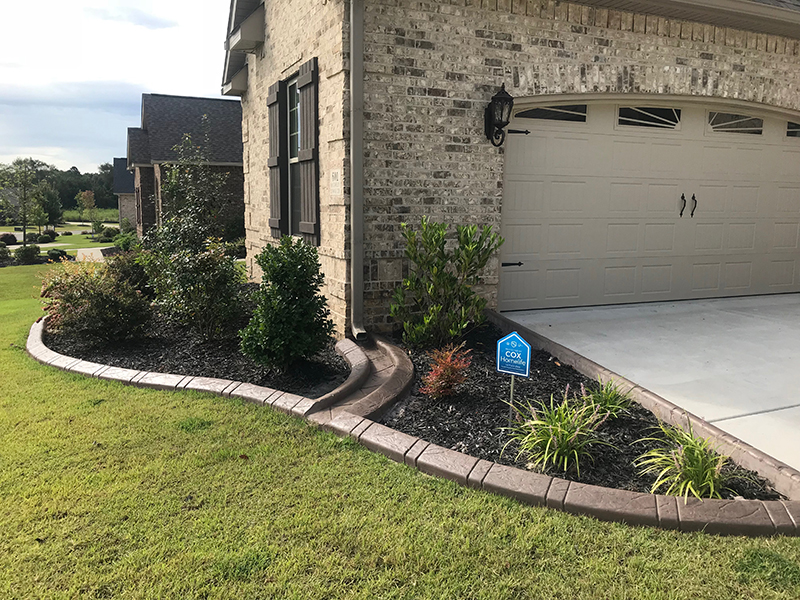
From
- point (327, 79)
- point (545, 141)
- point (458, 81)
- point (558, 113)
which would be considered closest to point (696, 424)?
point (458, 81)

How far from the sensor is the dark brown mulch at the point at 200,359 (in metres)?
4.96

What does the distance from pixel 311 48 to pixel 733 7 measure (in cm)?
475

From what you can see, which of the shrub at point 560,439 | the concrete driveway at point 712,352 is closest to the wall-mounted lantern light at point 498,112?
the concrete driveway at point 712,352

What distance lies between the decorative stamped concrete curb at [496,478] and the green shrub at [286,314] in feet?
1.13

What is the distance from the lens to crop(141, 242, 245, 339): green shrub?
5953 millimetres

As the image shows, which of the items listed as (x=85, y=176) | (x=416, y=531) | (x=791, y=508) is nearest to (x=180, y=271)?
(x=416, y=531)

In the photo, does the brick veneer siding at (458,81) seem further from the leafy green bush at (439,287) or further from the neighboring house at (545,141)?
the leafy green bush at (439,287)

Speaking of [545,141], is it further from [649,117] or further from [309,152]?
[309,152]

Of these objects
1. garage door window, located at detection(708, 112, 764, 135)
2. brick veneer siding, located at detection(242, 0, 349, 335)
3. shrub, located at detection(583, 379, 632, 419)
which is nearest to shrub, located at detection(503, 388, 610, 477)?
shrub, located at detection(583, 379, 632, 419)

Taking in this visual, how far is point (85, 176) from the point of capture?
2603 inches

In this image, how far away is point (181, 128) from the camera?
78.2 ft

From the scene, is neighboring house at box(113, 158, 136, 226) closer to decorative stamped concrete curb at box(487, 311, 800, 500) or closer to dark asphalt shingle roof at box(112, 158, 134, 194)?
dark asphalt shingle roof at box(112, 158, 134, 194)

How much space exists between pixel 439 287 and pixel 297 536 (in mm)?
3145

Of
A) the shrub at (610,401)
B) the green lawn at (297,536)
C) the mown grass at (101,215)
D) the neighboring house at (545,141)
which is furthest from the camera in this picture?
the mown grass at (101,215)
